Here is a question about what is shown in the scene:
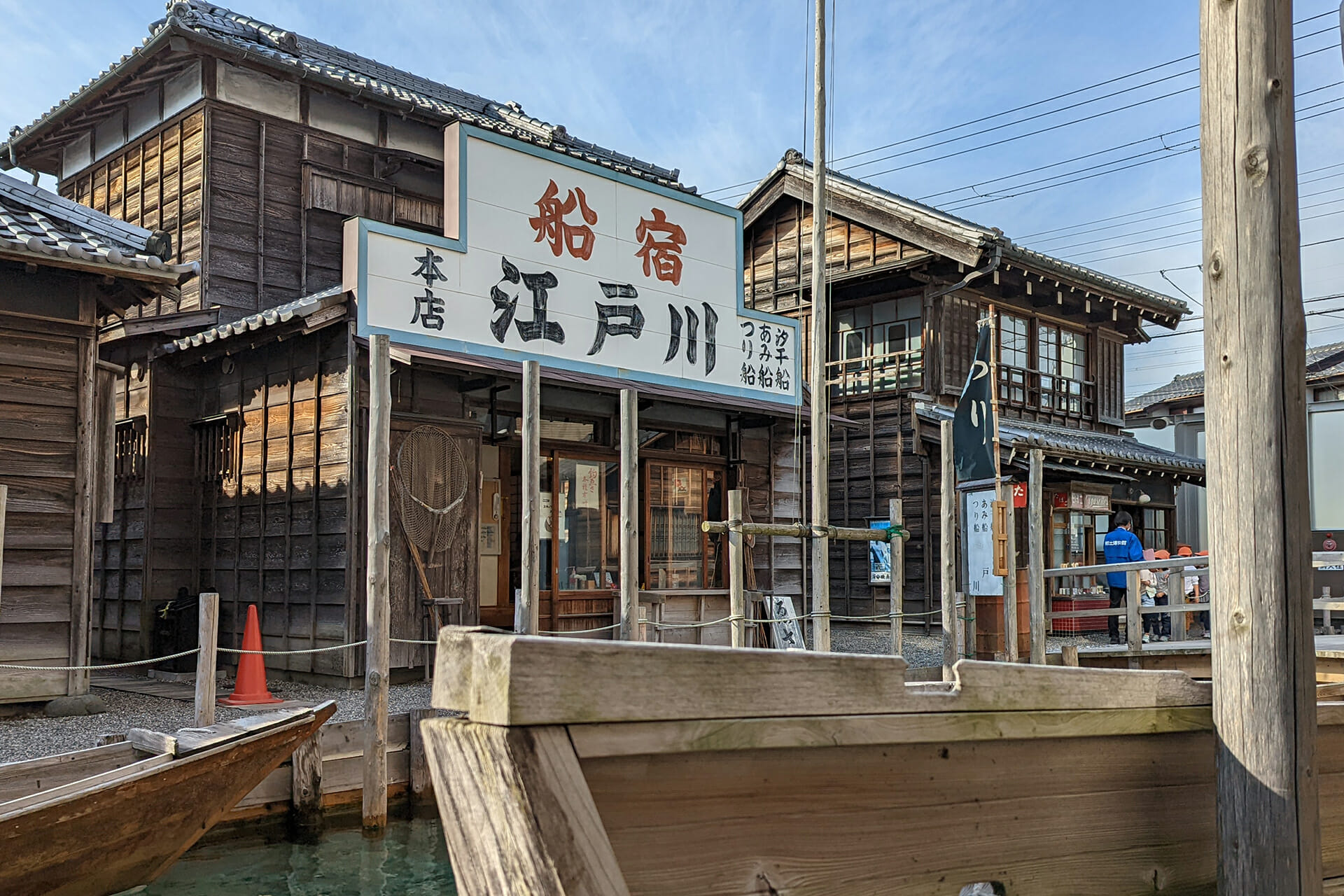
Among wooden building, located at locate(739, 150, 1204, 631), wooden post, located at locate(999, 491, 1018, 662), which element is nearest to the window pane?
wooden post, located at locate(999, 491, 1018, 662)

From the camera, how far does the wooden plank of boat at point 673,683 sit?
1961 mm

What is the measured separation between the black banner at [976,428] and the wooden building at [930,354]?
4798mm

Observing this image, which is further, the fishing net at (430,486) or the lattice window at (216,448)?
the lattice window at (216,448)

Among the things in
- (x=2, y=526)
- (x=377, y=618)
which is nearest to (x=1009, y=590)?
(x=377, y=618)

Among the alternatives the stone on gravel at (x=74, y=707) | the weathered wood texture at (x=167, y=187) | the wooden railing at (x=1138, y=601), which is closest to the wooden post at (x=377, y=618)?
the stone on gravel at (x=74, y=707)

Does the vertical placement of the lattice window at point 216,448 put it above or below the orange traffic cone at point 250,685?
above

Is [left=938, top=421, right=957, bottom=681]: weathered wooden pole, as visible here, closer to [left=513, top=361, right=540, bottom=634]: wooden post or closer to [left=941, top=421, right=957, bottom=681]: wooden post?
[left=941, top=421, right=957, bottom=681]: wooden post

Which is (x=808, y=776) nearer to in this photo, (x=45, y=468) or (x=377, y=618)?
(x=377, y=618)

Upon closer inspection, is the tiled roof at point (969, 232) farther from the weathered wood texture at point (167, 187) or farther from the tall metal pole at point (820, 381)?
the weathered wood texture at point (167, 187)

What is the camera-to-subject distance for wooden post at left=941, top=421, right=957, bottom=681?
10.8 metres

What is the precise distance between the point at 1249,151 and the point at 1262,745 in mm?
1724

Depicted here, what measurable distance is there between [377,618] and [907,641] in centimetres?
1103

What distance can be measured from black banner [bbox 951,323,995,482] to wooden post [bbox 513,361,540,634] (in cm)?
487

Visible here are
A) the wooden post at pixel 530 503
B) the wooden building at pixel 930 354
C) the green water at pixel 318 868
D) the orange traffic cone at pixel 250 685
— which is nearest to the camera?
the green water at pixel 318 868
